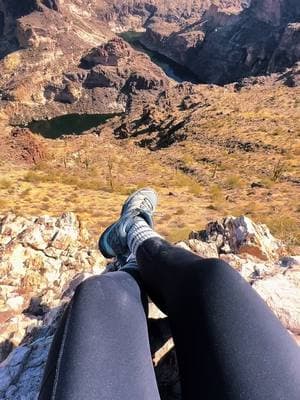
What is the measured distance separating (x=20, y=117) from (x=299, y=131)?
12304cm

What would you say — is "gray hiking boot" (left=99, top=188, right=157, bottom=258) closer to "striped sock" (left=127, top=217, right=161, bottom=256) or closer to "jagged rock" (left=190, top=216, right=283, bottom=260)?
"striped sock" (left=127, top=217, right=161, bottom=256)

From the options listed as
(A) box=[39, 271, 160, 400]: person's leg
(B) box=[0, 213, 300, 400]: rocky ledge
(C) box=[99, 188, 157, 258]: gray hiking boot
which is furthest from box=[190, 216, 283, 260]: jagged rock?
(A) box=[39, 271, 160, 400]: person's leg

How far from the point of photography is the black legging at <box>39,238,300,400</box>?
2.11m

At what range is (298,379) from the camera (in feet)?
7.09

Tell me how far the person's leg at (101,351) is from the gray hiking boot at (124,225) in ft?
6.29

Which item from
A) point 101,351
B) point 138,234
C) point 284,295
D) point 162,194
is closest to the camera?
point 101,351

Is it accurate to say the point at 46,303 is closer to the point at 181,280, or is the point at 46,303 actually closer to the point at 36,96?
the point at 181,280

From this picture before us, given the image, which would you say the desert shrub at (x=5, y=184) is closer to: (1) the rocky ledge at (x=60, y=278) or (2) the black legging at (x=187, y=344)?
(1) the rocky ledge at (x=60, y=278)

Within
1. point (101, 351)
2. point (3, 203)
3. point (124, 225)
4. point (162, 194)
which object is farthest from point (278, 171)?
point (101, 351)

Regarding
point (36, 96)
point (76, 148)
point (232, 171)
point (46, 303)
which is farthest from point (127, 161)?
point (36, 96)

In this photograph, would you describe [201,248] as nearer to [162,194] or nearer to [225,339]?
[225,339]

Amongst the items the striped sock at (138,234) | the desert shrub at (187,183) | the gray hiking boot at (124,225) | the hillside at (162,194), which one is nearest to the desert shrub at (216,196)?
the hillside at (162,194)

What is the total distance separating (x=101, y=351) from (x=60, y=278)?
475 cm

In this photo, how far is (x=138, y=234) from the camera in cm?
432
